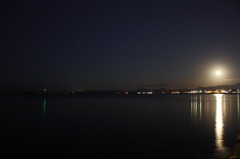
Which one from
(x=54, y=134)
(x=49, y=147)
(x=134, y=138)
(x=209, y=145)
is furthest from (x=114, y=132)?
(x=209, y=145)

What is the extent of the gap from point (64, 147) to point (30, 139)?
5.68 metres

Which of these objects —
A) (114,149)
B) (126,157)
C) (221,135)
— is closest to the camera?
(126,157)

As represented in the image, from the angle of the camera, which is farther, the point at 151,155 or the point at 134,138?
the point at 134,138

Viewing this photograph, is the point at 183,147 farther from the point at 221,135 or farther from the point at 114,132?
the point at 114,132

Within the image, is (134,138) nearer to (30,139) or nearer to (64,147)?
(64,147)

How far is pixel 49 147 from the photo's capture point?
20484 millimetres

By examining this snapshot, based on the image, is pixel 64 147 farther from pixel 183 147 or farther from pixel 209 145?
pixel 209 145

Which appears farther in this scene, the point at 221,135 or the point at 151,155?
the point at 221,135

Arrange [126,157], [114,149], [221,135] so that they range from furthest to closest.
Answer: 1. [221,135]
2. [114,149]
3. [126,157]

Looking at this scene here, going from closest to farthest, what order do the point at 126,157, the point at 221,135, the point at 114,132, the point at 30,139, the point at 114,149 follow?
the point at 126,157, the point at 114,149, the point at 30,139, the point at 221,135, the point at 114,132

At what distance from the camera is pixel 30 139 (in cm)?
2398

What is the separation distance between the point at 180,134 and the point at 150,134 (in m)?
3.56

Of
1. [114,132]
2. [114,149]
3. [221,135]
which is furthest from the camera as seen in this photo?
[114,132]

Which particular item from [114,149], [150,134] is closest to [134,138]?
[150,134]
